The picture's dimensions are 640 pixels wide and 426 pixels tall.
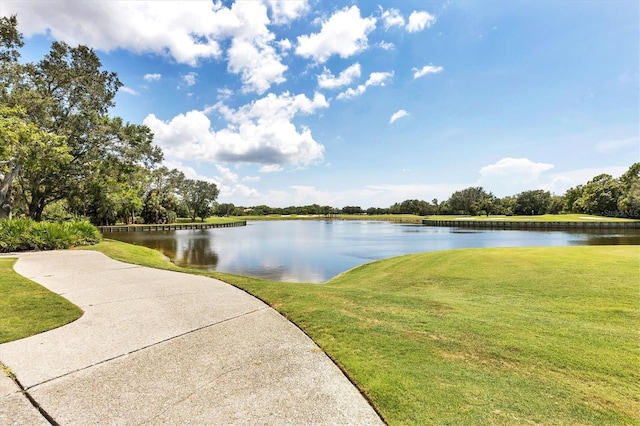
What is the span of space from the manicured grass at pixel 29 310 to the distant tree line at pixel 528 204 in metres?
81.2

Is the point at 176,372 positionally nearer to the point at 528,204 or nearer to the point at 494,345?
the point at 494,345

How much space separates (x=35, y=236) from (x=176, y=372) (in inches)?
652

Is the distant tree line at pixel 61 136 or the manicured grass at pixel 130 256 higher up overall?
the distant tree line at pixel 61 136

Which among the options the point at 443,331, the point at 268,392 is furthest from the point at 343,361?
the point at 443,331

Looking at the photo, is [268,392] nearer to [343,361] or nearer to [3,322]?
[343,361]

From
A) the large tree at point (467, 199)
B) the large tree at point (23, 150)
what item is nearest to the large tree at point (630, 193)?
the large tree at point (467, 199)

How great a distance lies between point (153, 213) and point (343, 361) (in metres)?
74.0

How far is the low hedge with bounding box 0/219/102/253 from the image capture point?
14.7 metres

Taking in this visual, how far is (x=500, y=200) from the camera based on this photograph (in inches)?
4176

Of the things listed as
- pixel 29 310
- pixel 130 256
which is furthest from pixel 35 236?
pixel 29 310

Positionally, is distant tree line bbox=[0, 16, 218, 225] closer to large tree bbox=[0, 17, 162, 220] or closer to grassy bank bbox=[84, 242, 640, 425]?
large tree bbox=[0, 17, 162, 220]

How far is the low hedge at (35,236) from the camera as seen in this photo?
1472 centimetres

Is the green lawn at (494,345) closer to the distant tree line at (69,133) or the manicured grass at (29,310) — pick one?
the manicured grass at (29,310)

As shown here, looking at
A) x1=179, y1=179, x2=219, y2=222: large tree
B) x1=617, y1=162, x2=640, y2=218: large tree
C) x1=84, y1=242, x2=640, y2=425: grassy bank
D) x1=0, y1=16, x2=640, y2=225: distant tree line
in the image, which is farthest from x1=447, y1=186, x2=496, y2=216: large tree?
x1=84, y1=242, x2=640, y2=425: grassy bank
